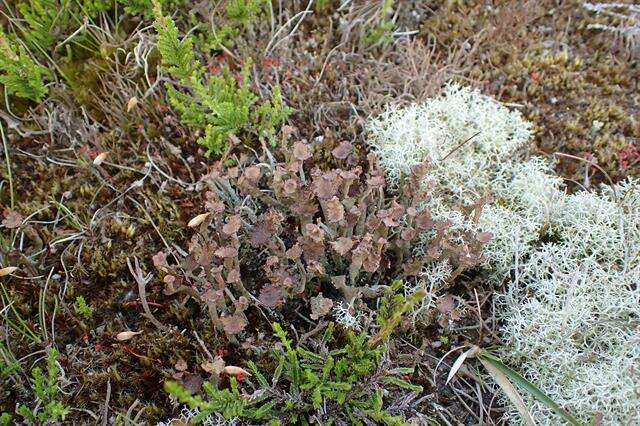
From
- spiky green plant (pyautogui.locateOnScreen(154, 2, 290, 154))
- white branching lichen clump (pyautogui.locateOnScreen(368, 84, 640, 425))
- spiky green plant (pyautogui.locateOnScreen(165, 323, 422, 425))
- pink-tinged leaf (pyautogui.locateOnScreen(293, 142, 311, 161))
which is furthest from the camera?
spiky green plant (pyautogui.locateOnScreen(154, 2, 290, 154))

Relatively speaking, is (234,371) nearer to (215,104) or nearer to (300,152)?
(300,152)

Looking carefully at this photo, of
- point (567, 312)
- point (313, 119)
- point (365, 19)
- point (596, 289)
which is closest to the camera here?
point (567, 312)

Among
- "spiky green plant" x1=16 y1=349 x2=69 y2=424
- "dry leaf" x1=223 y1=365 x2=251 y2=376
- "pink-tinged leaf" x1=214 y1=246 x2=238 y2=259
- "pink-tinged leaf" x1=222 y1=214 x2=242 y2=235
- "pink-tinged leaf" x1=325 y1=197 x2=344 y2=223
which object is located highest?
"pink-tinged leaf" x1=325 y1=197 x2=344 y2=223

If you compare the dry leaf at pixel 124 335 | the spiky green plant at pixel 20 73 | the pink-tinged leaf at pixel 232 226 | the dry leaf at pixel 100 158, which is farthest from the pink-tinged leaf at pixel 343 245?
the spiky green plant at pixel 20 73

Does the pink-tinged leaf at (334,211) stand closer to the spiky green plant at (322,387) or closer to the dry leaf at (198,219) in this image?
the spiky green plant at (322,387)

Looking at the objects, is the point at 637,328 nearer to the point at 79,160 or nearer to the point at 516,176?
the point at 516,176

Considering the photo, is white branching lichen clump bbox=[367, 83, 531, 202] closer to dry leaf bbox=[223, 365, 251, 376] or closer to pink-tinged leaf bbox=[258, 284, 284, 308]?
pink-tinged leaf bbox=[258, 284, 284, 308]

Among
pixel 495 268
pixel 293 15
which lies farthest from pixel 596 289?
pixel 293 15

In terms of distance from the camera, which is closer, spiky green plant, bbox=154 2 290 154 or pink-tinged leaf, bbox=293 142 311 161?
pink-tinged leaf, bbox=293 142 311 161

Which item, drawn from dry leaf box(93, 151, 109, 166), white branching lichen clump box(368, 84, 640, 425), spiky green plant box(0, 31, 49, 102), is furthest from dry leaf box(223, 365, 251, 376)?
spiky green plant box(0, 31, 49, 102)
